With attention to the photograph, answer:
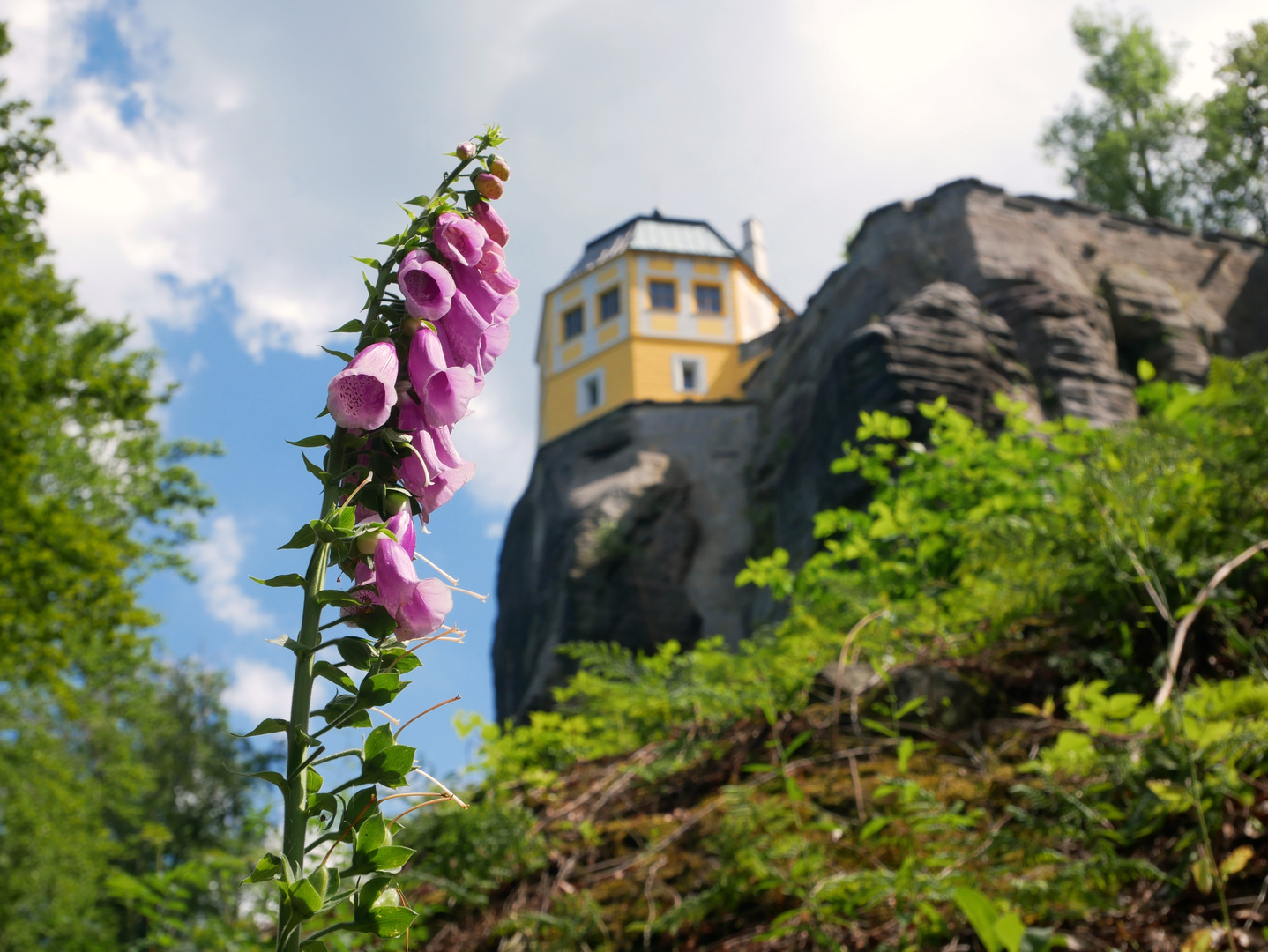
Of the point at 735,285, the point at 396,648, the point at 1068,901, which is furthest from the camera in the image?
the point at 735,285

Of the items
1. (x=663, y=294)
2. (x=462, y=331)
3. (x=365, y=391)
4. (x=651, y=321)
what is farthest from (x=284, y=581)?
(x=663, y=294)

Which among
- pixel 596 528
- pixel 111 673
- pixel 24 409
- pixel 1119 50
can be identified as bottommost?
pixel 111 673

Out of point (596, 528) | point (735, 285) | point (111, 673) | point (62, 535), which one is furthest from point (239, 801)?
point (735, 285)

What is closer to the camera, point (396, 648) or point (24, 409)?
point (396, 648)

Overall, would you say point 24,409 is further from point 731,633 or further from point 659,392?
point 659,392

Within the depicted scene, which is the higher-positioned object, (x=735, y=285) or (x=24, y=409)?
(x=735, y=285)

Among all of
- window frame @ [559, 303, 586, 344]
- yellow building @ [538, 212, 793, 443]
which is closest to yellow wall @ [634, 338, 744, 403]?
yellow building @ [538, 212, 793, 443]

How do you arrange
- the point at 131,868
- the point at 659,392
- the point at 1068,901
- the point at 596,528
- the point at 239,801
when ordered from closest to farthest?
the point at 1068,901
the point at 596,528
the point at 131,868
the point at 239,801
the point at 659,392

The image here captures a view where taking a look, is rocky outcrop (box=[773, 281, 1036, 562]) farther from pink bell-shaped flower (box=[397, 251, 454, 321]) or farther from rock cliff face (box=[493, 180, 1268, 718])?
pink bell-shaped flower (box=[397, 251, 454, 321])

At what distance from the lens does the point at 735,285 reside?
3231 centimetres

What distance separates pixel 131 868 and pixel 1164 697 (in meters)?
27.5

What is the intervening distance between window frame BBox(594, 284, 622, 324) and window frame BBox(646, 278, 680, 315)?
0.99m

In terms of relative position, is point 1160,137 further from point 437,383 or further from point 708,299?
point 437,383

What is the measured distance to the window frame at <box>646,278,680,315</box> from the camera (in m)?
31.1
